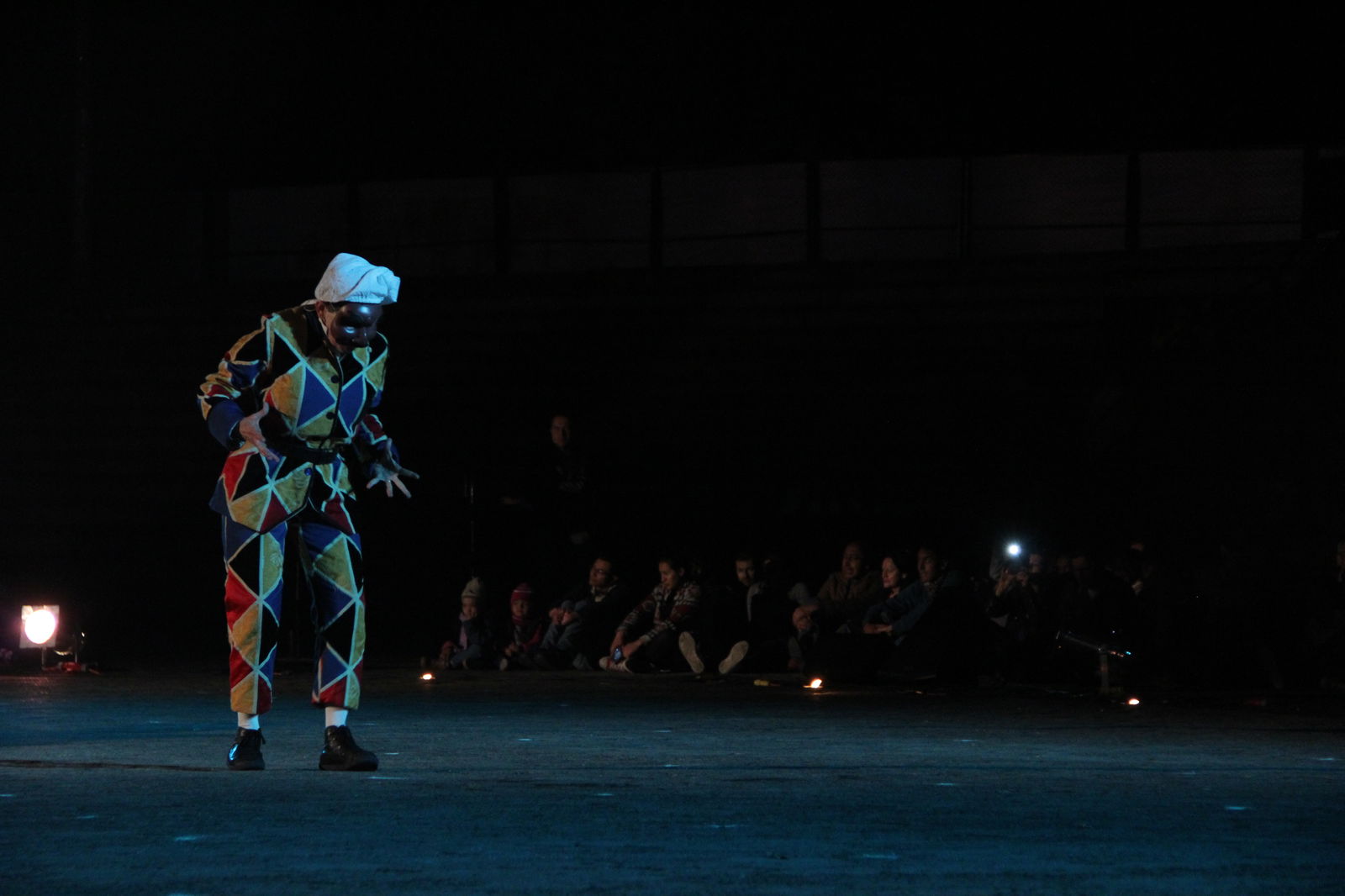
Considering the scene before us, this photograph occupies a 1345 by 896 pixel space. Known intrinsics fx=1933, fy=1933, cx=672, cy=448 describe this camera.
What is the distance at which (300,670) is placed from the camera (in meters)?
13.8

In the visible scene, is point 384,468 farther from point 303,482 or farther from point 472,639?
point 472,639

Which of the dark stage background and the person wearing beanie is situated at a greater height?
the dark stage background

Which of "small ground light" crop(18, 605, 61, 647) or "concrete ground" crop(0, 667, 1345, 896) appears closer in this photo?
"concrete ground" crop(0, 667, 1345, 896)

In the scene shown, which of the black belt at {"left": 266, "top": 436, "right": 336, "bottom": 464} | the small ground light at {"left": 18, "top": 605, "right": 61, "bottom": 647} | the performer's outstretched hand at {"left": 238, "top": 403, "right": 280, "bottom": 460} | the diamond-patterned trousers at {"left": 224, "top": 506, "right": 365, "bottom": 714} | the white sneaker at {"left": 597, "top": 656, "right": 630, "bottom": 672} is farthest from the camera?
the white sneaker at {"left": 597, "top": 656, "right": 630, "bottom": 672}

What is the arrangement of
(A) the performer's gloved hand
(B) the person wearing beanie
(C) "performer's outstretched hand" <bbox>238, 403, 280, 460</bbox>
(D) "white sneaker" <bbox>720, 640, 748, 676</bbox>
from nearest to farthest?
(C) "performer's outstretched hand" <bbox>238, 403, 280, 460</bbox> → (A) the performer's gloved hand → (D) "white sneaker" <bbox>720, 640, 748, 676</bbox> → (B) the person wearing beanie

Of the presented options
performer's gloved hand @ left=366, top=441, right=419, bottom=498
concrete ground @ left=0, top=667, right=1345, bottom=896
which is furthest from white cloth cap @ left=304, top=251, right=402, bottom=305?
concrete ground @ left=0, top=667, right=1345, bottom=896

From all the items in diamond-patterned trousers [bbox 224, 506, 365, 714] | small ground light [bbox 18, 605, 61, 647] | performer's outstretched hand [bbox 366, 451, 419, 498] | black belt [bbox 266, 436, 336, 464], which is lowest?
small ground light [bbox 18, 605, 61, 647]

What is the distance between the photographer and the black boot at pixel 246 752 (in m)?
6.48

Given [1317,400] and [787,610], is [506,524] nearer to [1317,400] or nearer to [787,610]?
[787,610]

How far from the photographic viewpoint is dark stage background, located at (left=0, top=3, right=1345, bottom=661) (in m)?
17.4

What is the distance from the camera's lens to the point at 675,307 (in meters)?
24.2

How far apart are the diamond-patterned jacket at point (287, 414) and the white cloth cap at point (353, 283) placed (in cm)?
13

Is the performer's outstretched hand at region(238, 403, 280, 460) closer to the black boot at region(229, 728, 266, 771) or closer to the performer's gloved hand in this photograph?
the performer's gloved hand

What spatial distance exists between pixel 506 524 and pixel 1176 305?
6978 mm
